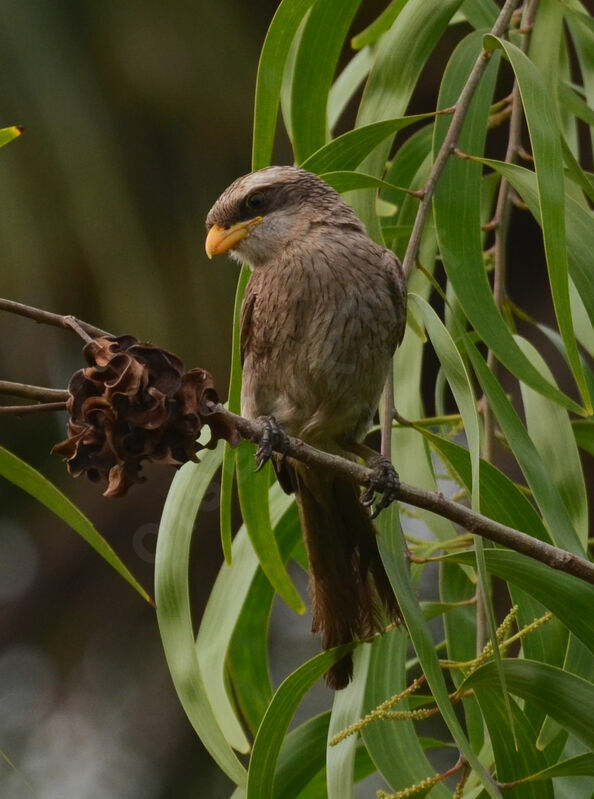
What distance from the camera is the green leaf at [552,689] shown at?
4.40 feet

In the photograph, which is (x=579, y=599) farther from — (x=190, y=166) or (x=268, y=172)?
(x=190, y=166)

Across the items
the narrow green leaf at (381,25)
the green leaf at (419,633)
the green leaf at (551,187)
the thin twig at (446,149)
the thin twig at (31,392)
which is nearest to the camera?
the thin twig at (31,392)

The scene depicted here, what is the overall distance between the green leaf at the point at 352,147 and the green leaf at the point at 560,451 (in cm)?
44

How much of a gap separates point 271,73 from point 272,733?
950 millimetres

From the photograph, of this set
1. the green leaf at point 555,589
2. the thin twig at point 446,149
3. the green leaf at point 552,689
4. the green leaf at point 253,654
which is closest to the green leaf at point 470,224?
the thin twig at point 446,149

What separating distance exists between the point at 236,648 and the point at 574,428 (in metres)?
0.66

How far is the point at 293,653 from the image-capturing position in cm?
369

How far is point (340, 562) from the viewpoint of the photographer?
6.06ft

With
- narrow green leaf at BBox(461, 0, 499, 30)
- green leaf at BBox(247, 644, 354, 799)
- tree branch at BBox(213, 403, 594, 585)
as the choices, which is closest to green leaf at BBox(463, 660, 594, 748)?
tree branch at BBox(213, 403, 594, 585)

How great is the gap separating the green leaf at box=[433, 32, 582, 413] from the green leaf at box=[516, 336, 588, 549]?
13cm

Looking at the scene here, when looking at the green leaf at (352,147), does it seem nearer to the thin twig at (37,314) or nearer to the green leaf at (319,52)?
the green leaf at (319,52)

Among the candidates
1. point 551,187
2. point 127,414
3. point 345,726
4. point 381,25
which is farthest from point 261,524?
point 381,25

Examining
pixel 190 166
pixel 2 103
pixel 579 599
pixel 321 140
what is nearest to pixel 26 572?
pixel 190 166

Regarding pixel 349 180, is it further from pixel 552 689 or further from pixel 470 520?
pixel 552 689
